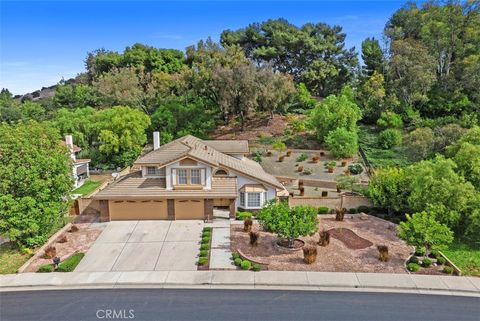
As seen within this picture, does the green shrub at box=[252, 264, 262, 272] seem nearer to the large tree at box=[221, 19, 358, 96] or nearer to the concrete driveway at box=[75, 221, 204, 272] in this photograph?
the concrete driveway at box=[75, 221, 204, 272]

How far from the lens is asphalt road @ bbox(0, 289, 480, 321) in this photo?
53.9 feet

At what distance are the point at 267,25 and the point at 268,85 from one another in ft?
76.8

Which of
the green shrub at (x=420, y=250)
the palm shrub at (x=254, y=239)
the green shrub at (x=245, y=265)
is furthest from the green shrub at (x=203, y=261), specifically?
the green shrub at (x=420, y=250)

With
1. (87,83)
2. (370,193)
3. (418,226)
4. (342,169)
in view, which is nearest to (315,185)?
(342,169)

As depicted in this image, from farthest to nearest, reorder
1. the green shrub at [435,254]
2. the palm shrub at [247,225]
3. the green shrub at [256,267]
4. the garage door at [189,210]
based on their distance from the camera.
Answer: the garage door at [189,210]
the palm shrub at [247,225]
the green shrub at [435,254]
the green shrub at [256,267]

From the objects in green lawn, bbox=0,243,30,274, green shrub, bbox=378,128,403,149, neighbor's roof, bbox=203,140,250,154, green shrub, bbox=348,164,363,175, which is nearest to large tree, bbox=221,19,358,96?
green shrub, bbox=378,128,403,149

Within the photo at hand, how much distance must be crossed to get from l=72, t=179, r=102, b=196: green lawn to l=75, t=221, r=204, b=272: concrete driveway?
10.9 meters

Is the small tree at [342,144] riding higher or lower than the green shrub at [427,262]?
higher

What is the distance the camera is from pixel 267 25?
68.2 metres

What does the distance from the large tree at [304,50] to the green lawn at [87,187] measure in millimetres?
36366

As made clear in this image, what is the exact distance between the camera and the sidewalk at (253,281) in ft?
61.5

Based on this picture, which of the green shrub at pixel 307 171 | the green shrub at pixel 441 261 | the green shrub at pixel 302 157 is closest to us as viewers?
the green shrub at pixel 441 261

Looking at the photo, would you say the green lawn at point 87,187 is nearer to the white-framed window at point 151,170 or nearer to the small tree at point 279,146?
the white-framed window at point 151,170

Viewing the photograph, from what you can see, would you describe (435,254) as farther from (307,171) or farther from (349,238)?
(307,171)
